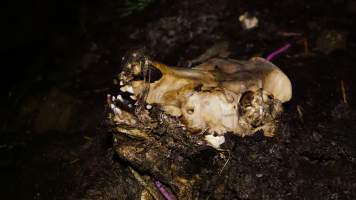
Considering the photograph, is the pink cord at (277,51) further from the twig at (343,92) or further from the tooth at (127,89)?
the tooth at (127,89)

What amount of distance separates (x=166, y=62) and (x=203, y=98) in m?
1.16

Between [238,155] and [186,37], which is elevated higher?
[186,37]

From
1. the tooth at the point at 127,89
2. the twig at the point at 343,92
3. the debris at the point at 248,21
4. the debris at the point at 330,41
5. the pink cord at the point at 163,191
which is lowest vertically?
the pink cord at the point at 163,191

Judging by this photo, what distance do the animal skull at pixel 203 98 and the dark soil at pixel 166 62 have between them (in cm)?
13

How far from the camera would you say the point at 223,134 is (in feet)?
6.82

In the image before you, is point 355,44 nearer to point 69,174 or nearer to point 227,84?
point 227,84

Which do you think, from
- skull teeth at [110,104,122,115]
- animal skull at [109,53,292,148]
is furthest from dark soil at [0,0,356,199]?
skull teeth at [110,104,122,115]

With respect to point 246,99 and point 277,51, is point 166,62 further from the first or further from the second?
point 246,99

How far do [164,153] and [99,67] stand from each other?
1.56 metres

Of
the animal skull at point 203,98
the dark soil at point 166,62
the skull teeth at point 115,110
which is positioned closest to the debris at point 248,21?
the dark soil at point 166,62

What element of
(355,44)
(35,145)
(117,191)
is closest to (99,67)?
(35,145)

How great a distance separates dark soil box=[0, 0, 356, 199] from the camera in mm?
2146

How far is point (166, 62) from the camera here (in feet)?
10.2

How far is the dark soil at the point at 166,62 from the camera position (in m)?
2.15
